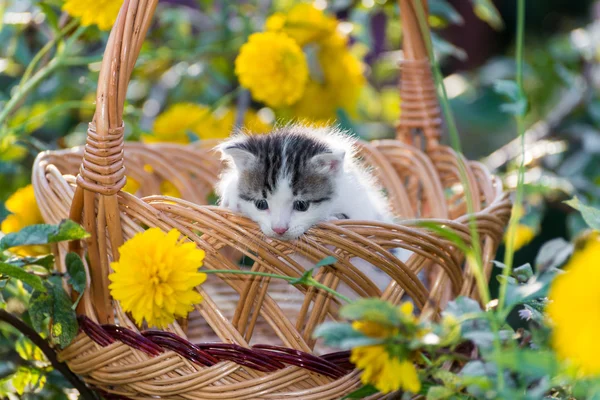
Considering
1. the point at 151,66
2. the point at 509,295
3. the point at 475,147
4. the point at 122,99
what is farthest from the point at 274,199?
the point at 475,147

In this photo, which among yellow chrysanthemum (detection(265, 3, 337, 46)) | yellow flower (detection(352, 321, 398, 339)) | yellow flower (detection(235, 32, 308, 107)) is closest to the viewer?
yellow flower (detection(352, 321, 398, 339))

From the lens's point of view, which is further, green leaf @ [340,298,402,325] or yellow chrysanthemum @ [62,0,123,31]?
yellow chrysanthemum @ [62,0,123,31]

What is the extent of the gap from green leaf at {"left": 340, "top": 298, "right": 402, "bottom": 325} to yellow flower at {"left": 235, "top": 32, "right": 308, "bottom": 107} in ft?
3.22

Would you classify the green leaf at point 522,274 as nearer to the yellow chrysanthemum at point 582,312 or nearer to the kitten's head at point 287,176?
the kitten's head at point 287,176

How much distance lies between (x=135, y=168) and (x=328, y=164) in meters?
0.55

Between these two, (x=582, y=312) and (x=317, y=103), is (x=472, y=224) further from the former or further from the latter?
(x=317, y=103)

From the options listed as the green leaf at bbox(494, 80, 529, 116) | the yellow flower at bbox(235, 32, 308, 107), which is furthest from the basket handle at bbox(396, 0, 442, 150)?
the green leaf at bbox(494, 80, 529, 116)

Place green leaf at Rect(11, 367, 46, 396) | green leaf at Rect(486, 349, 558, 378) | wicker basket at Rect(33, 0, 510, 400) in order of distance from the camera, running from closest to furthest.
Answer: green leaf at Rect(486, 349, 558, 378) < wicker basket at Rect(33, 0, 510, 400) < green leaf at Rect(11, 367, 46, 396)

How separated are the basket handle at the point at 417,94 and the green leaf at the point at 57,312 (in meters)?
0.93

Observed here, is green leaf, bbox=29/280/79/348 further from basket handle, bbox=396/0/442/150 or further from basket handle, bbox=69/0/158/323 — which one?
basket handle, bbox=396/0/442/150

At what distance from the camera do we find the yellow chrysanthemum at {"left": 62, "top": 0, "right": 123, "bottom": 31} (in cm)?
139

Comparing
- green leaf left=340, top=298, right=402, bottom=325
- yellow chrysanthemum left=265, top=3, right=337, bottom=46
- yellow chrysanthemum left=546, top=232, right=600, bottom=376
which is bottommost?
green leaf left=340, top=298, right=402, bottom=325

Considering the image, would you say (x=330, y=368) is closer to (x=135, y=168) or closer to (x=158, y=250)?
(x=158, y=250)

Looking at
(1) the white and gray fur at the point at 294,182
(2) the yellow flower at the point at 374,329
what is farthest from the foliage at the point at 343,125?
(1) the white and gray fur at the point at 294,182
